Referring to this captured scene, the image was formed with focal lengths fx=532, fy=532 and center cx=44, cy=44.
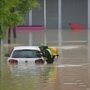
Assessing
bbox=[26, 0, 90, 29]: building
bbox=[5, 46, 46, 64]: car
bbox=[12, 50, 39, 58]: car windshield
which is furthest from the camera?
bbox=[26, 0, 90, 29]: building

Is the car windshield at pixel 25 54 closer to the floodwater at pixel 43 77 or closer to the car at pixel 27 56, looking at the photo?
the car at pixel 27 56

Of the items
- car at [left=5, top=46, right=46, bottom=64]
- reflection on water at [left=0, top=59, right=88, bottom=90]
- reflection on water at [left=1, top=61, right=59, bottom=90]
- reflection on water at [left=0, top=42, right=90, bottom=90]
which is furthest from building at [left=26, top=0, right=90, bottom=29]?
reflection on water at [left=1, top=61, right=59, bottom=90]

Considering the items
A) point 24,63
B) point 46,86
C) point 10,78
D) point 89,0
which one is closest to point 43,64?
point 24,63

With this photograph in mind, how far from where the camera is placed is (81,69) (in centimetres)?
2225

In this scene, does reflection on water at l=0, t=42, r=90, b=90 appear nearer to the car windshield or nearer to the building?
the car windshield

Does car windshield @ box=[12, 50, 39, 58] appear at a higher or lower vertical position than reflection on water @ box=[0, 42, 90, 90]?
higher

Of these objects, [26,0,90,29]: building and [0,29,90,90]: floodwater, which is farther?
[26,0,90,29]: building

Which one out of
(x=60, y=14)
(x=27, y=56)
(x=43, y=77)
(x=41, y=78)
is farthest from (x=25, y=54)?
(x=60, y=14)

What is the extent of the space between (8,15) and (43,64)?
10.3 metres

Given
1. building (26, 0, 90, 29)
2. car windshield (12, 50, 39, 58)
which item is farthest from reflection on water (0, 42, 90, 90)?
building (26, 0, 90, 29)

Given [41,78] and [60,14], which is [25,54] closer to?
[41,78]

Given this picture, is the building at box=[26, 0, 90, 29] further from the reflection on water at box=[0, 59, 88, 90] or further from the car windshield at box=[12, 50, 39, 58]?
the reflection on water at box=[0, 59, 88, 90]

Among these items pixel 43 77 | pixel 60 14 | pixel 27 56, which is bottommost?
pixel 60 14

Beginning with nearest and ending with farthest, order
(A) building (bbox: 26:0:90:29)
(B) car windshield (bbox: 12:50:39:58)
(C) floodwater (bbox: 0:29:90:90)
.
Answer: (C) floodwater (bbox: 0:29:90:90)
(B) car windshield (bbox: 12:50:39:58)
(A) building (bbox: 26:0:90:29)
